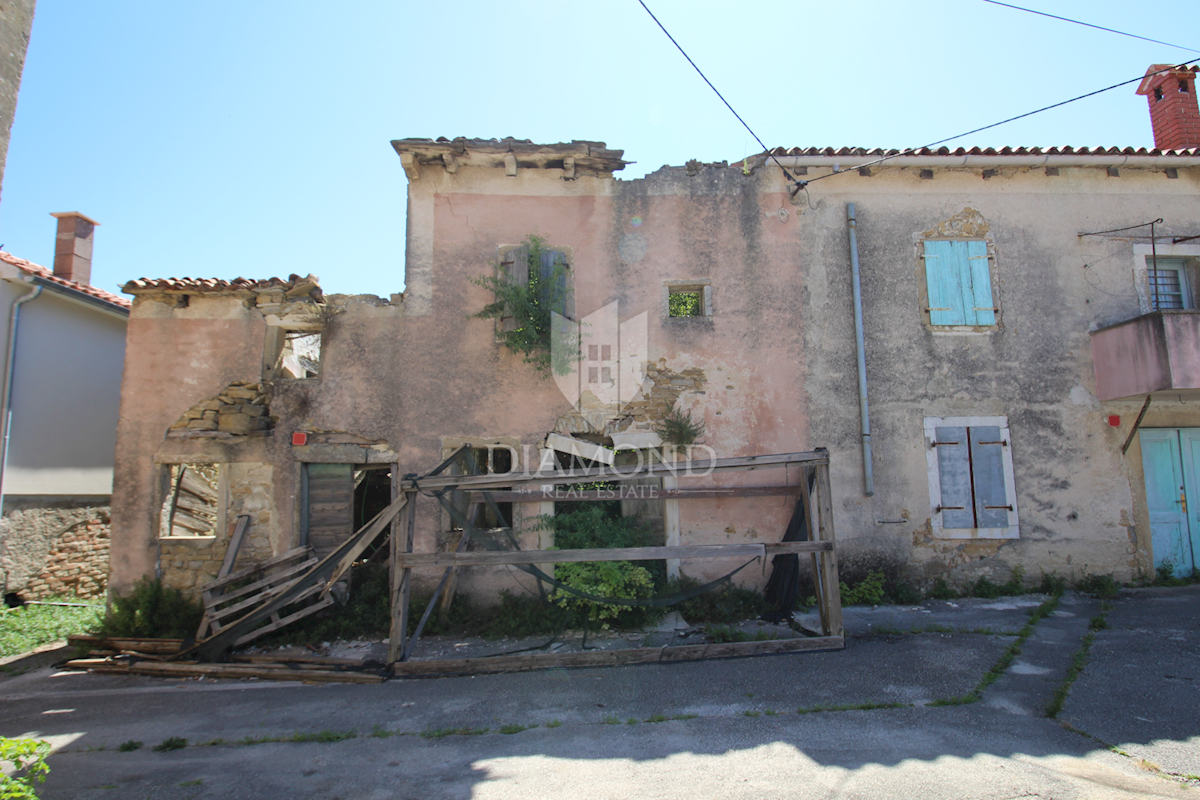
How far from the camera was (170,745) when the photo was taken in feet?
14.4

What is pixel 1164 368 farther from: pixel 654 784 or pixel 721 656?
pixel 654 784

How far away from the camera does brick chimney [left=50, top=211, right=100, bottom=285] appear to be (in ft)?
33.3

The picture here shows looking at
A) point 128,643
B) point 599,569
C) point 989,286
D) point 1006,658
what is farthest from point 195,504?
point 989,286

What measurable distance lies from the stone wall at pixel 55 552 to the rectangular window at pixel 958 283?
12482mm

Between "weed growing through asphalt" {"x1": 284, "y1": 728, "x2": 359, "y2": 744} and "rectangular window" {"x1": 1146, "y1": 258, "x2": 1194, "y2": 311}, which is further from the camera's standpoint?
"rectangular window" {"x1": 1146, "y1": 258, "x2": 1194, "y2": 311}

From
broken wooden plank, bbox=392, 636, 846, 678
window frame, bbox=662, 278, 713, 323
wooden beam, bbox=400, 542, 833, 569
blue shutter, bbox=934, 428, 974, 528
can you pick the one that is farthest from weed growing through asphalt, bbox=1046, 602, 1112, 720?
window frame, bbox=662, 278, 713, 323

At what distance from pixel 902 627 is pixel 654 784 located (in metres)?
4.15

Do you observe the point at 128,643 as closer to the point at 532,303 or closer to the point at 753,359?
the point at 532,303

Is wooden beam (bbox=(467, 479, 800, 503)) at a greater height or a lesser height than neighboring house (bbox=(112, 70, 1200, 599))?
lesser

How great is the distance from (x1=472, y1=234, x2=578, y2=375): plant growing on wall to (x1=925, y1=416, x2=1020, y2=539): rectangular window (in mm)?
4803

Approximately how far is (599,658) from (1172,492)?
25.8 ft

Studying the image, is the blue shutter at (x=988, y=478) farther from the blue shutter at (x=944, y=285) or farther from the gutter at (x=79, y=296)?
the gutter at (x=79, y=296)

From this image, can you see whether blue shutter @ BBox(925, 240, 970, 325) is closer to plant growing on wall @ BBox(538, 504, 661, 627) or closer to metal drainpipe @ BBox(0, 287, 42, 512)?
plant growing on wall @ BBox(538, 504, 661, 627)

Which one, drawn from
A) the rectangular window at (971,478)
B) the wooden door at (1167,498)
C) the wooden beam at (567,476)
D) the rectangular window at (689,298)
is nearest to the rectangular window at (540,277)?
the rectangular window at (689,298)
